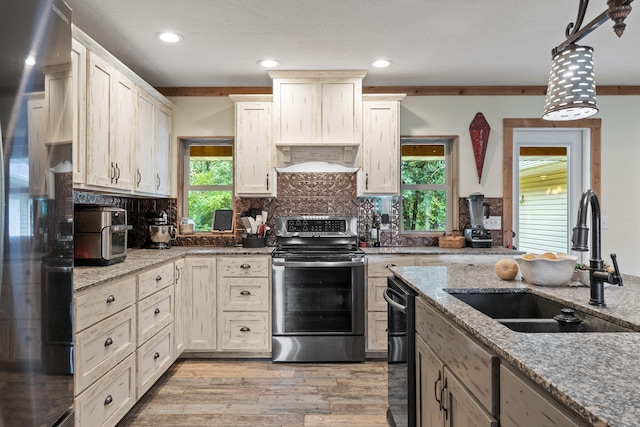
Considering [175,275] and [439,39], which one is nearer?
[439,39]

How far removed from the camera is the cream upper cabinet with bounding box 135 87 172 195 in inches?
122

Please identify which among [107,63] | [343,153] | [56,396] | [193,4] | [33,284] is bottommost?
[56,396]

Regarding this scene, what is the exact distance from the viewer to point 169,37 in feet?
9.13

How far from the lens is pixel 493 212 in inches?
155

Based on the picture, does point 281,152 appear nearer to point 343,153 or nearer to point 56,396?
point 343,153

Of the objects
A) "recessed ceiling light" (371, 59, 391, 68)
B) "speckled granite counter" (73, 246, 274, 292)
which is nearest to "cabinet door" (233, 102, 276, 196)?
"speckled granite counter" (73, 246, 274, 292)

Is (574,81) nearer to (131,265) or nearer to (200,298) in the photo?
(131,265)

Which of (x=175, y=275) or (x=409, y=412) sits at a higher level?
(x=175, y=275)

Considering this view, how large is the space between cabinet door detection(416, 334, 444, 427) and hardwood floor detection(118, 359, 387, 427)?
730 millimetres

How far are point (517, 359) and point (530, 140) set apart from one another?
→ 3779 mm

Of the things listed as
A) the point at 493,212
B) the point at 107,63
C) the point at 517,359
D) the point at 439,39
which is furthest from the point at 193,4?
the point at 493,212

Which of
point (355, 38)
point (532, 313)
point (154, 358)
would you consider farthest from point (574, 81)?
point (154, 358)

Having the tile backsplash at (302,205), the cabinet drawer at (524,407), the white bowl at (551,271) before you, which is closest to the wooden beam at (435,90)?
the tile backsplash at (302,205)

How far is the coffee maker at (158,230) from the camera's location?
352 cm
